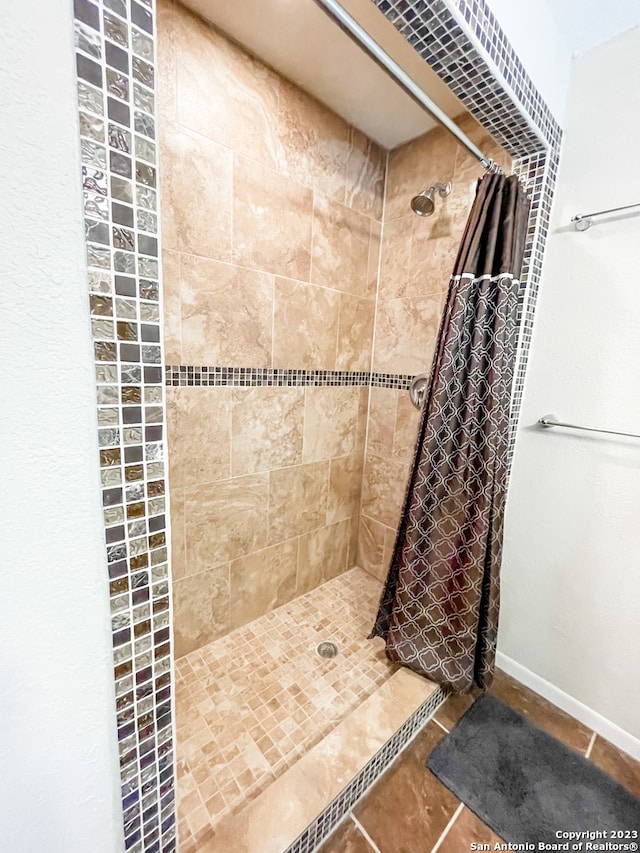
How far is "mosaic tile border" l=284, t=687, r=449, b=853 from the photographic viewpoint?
868 millimetres

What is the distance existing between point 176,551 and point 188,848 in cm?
79

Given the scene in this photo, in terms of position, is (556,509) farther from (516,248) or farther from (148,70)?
(148,70)

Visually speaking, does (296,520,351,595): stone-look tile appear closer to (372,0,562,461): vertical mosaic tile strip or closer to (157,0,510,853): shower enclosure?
(157,0,510,853): shower enclosure

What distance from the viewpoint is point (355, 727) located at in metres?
1.09

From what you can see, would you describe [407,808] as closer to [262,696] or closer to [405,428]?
[262,696]

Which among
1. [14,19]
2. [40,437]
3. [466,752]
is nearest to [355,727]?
[466,752]

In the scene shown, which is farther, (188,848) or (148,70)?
(188,848)

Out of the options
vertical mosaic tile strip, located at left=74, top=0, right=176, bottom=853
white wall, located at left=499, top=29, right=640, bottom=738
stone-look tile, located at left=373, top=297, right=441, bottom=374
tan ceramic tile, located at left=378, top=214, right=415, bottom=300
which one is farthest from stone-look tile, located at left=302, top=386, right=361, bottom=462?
vertical mosaic tile strip, located at left=74, top=0, right=176, bottom=853

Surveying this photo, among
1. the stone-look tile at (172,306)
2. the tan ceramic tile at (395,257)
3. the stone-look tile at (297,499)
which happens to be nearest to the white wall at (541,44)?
the tan ceramic tile at (395,257)

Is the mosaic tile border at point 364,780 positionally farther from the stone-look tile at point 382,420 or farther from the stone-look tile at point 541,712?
the stone-look tile at point 382,420

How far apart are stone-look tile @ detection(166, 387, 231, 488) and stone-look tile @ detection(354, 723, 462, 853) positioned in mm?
1159

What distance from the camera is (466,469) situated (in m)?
1.22

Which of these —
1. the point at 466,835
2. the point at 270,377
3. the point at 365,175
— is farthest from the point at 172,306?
the point at 466,835

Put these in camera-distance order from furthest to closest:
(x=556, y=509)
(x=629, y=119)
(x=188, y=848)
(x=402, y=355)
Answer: (x=402, y=355)
(x=556, y=509)
(x=629, y=119)
(x=188, y=848)
